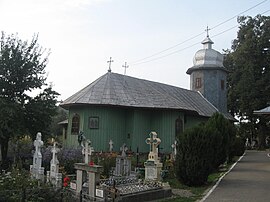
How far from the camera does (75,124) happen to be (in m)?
23.7

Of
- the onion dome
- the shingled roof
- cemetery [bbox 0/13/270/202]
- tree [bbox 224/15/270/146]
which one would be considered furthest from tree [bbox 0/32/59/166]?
tree [bbox 224/15/270/146]

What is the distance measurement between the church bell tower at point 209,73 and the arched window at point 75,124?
17.6 meters

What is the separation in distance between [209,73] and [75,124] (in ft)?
60.3

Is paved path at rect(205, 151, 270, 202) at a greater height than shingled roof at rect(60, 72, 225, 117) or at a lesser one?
lesser

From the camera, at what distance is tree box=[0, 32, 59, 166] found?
659 inches

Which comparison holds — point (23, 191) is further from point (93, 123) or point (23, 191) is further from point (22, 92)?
point (93, 123)

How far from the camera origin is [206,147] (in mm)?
13359

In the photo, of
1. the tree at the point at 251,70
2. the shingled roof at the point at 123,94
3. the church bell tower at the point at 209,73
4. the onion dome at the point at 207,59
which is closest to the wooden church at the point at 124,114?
the shingled roof at the point at 123,94

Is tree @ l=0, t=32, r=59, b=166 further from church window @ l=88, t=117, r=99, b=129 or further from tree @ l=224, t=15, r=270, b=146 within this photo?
tree @ l=224, t=15, r=270, b=146

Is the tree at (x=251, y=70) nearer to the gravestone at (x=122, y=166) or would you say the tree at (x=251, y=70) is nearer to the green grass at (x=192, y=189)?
the green grass at (x=192, y=189)

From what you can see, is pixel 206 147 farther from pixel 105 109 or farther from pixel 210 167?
pixel 105 109

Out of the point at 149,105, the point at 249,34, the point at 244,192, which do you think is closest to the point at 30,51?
the point at 149,105

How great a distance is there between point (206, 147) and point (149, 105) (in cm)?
1099

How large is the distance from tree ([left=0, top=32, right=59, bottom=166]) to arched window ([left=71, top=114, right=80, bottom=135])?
5431mm
